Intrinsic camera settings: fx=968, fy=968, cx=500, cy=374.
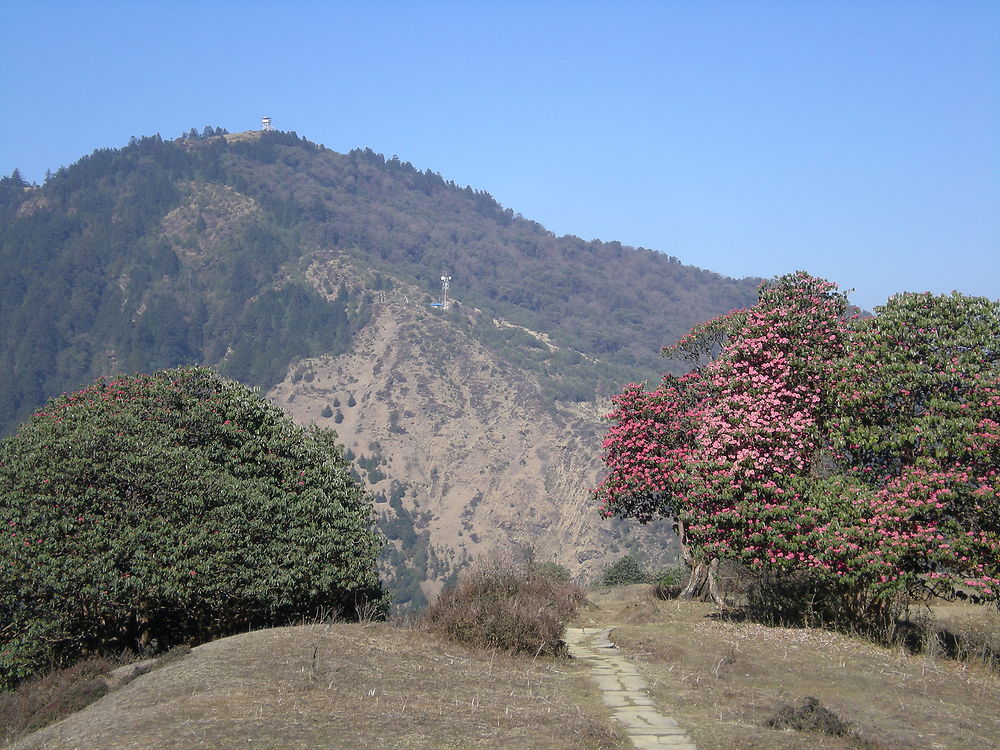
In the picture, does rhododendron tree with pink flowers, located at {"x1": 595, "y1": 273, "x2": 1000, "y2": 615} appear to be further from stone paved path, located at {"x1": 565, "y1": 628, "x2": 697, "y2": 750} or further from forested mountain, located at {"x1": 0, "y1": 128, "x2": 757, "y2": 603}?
forested mountain, located at {"x1": 0, "y1": 128, "x2": 757, "y2": 603}

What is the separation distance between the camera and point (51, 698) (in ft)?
37.9

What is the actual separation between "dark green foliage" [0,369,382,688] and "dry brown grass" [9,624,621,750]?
8.68 ft

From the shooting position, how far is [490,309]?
634ft

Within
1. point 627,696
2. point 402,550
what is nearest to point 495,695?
point 627,696

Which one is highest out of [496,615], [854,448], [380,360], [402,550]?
[380,360]

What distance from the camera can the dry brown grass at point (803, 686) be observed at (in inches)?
358

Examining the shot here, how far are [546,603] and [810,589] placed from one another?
4.38 metres

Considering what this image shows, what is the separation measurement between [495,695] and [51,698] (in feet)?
17.8

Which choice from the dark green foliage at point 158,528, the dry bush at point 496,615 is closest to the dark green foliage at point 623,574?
the dark green foliage at point 158,528

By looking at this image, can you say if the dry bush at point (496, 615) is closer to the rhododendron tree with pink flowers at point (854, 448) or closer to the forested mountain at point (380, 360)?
the rhododendron tree with pink flowers at point (854, 448)

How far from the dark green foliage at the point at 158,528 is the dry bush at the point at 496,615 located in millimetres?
2817

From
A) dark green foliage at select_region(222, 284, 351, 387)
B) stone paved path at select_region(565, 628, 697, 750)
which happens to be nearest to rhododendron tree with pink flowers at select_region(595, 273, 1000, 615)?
stone paved path at select_region(565, 628, 697, 750)

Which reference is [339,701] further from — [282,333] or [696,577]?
[282,333]

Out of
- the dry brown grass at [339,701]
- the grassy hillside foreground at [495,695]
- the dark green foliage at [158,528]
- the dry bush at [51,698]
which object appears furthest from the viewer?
the dark green foliage at [158,528]
